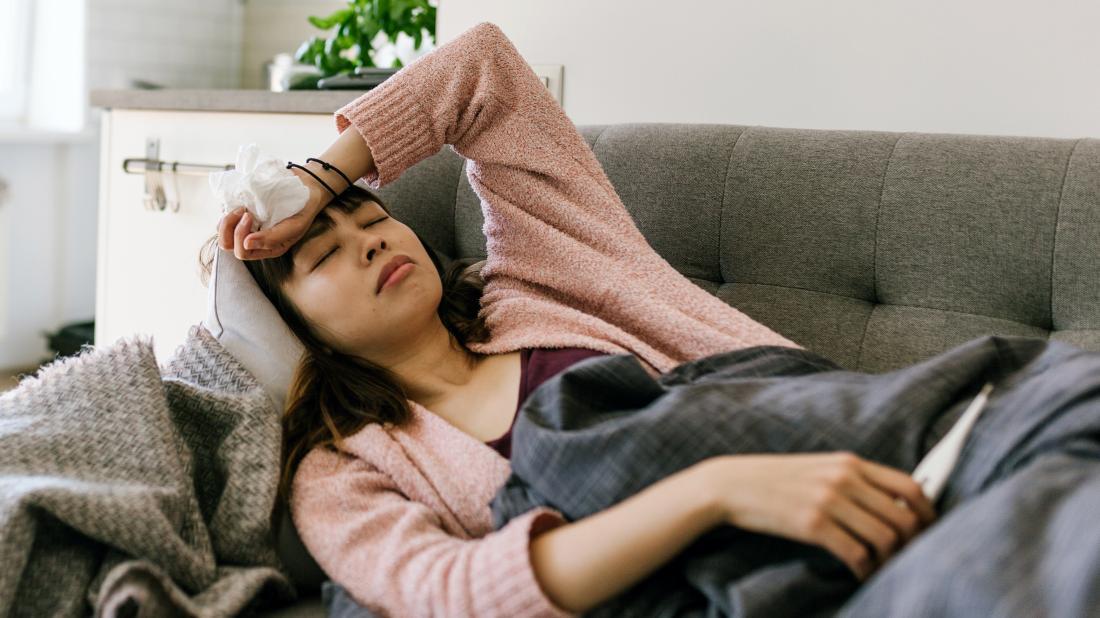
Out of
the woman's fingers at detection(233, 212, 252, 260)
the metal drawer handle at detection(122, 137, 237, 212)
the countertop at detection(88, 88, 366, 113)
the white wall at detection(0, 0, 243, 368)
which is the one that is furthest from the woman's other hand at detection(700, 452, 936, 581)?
the white wall at detection(0, 0, 243, 368)

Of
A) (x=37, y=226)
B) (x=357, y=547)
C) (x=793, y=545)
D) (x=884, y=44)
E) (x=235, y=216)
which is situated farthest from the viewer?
(x=37, y=226)

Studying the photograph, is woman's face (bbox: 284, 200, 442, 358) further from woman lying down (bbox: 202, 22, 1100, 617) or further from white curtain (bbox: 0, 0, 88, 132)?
white curtain (bbox: 0, 0, 88, 132)

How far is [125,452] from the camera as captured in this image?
3.24ft

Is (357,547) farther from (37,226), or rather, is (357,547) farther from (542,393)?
(37,226)

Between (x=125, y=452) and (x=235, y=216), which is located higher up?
(x=235, y=216)

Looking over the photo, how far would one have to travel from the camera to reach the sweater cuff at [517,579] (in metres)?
0.82

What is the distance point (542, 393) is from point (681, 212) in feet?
1.74

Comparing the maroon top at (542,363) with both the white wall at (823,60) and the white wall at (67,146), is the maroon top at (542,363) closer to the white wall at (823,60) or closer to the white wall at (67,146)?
the white wall at (823,60)

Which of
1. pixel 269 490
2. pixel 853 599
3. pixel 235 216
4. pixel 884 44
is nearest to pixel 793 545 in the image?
pixel 853 599

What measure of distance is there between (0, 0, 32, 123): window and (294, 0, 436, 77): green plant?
1222 mm

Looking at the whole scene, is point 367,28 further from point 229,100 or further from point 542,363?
point 542,363

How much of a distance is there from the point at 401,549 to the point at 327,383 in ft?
0.99

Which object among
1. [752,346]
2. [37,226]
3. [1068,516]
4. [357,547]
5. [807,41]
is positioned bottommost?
[37,226]

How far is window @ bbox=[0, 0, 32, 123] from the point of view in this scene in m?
3.03
